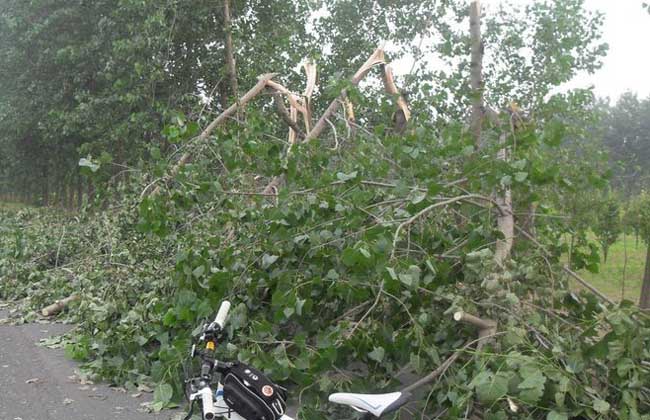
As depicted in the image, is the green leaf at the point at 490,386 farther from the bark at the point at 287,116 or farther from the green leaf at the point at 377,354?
the bark at the point at 287,116

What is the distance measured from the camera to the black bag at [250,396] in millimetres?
2857

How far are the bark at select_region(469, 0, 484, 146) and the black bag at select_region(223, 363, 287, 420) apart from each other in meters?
2.69

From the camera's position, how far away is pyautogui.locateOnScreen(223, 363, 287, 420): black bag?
2.86 meters

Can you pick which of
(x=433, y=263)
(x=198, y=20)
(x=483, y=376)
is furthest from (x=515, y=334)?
(x=198, y=20)

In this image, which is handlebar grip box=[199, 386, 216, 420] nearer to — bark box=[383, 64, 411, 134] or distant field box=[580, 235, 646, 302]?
bark box=[383, 64, 411, 134]

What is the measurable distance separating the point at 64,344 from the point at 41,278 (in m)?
2.58

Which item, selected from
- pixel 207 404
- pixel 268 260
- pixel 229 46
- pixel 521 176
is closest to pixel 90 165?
pixel 268 260

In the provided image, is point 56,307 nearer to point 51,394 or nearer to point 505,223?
point 51,394

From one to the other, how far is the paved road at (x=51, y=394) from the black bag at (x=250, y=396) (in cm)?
178

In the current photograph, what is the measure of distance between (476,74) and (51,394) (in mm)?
4011

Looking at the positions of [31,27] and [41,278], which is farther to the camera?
[31,27]

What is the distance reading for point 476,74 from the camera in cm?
569

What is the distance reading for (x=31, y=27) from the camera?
19203mm

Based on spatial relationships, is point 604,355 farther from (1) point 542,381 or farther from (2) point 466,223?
(2) point 466,223
